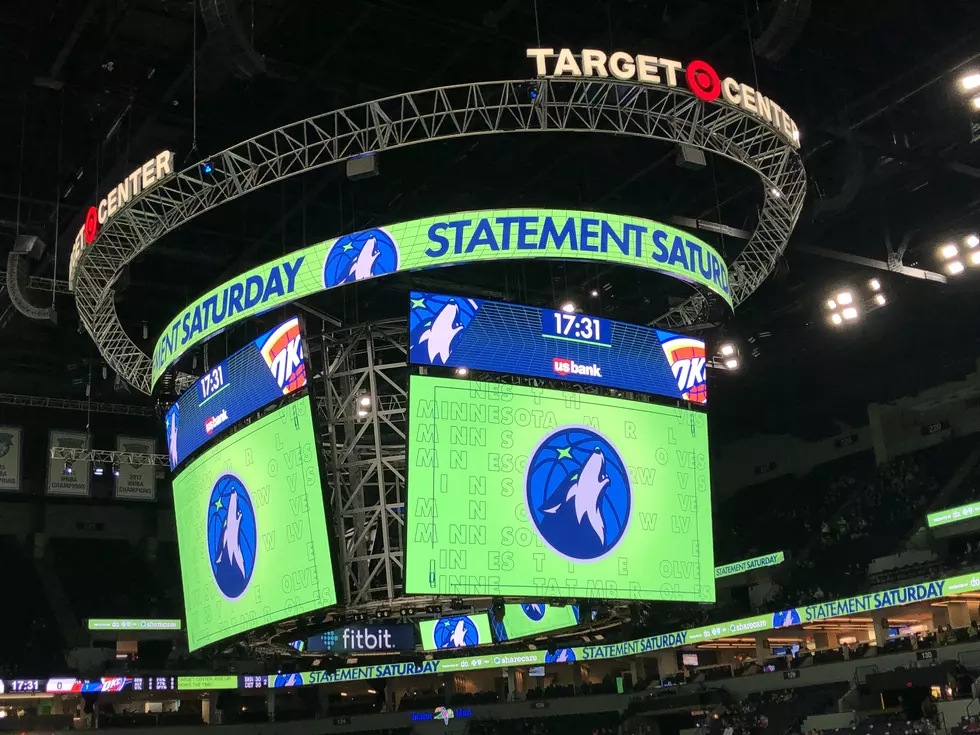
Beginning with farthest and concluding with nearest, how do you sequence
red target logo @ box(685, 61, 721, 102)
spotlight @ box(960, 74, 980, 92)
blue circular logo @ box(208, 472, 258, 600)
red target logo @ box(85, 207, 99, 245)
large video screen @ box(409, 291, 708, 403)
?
spotlight @ box(960, 74, 980, 92) < blue circular logo @ box(208, 472, 258, 600) < red target logo @ box(85, 207, 99, 245) < large video screen @ box(409, 291, 708, 403) < red target logo @ box(685, 61, 721, 102)

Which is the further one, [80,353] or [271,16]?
[80,353]

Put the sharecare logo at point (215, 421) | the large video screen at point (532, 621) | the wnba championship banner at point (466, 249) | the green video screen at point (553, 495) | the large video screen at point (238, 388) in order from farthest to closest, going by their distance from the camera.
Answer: the large video screen at point (532, 621) → the sharecare logo at point (215, 421) → the large video screen at point (238, 388) → the wnba championship banner at point (466, 249) → the green video screen at point (553, 495)

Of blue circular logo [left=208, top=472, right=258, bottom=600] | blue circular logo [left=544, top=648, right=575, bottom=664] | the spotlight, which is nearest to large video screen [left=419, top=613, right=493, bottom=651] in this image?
blue circular logo [left=208, top=472, right=258, bottom=600]

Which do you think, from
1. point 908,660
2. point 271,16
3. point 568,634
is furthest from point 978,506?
point 271,16

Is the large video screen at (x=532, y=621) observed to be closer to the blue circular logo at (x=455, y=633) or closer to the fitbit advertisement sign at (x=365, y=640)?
the blue circular logo at (x=455, y=633)

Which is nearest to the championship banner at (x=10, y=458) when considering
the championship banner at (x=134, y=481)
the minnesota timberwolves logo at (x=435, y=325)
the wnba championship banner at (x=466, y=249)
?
the championship banner at (x=134, y=481)

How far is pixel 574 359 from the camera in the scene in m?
16.0

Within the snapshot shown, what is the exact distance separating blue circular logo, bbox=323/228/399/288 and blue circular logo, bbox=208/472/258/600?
377 cm

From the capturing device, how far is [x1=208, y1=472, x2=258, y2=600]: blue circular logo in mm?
16625

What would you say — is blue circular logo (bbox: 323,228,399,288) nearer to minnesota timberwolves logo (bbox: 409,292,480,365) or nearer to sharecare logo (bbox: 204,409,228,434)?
minnesota timberwolves logo (bbox: 409,292,480,365)

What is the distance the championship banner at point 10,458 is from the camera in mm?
31922

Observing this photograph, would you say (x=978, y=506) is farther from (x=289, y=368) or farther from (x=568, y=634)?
(x=289, y=368)

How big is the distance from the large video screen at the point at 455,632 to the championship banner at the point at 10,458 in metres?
16.3

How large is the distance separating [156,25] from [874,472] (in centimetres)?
2714
